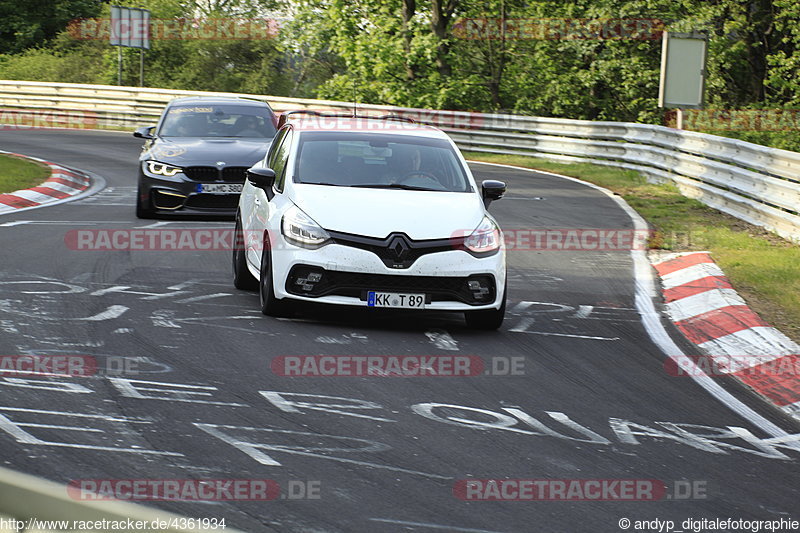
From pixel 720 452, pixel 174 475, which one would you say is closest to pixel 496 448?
pixel 720 452

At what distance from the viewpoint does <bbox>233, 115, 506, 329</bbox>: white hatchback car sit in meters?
8.39

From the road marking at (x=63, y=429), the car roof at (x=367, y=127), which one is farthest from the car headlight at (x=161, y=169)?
the road marking at (x=63, y=429)

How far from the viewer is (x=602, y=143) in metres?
26.0

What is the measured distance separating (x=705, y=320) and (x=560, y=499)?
503cm

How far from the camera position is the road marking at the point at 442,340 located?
26.8 feet

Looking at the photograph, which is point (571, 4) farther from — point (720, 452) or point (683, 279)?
point (720, 452)

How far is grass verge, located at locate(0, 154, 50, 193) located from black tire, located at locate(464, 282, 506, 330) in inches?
417

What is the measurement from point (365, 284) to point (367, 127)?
2444 millimetres

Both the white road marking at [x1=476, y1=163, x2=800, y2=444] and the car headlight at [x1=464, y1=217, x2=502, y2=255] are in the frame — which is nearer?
the white road marking at [x1=476, y1=163, x2=800, y2=444]

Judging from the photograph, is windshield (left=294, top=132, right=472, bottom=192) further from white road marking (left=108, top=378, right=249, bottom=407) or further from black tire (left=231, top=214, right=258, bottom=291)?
white road marking (left=108, top=378, right=249, bottom=407)

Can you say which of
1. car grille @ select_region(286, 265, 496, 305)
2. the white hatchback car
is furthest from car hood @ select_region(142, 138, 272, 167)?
car grille @ select_region(286, 265, 496, 305)

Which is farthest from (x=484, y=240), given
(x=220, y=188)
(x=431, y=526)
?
(x=220, y=188)

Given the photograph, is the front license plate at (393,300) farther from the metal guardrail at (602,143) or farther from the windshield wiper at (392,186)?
the metal guardrail at (602,143)

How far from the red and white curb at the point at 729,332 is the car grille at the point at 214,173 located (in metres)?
5.45
